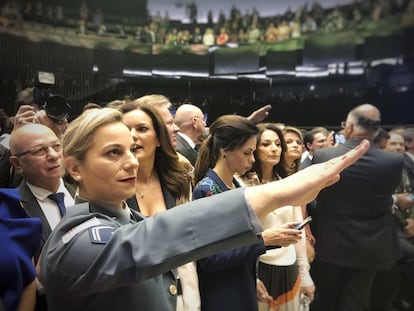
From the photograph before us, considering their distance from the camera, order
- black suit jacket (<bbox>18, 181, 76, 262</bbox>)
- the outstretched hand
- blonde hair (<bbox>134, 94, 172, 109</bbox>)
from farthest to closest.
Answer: blonde hair (<bbox>134, 94, 172, 109</bbox>)
black suit jacket (<bbox>18, 181, 76, 262</bbox>)
the outstretched hand

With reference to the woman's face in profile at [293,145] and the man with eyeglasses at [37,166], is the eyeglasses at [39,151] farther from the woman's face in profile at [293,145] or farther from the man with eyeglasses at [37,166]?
the woman's face in profile at [293,145]

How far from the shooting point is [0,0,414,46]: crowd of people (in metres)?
1.57

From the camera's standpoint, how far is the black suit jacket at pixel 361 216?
166 cm

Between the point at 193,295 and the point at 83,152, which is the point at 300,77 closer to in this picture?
the point at 193,295

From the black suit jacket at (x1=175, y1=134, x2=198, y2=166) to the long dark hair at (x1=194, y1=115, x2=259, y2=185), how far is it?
156 millimetres

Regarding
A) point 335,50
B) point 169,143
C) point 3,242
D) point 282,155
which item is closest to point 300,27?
point 335,50

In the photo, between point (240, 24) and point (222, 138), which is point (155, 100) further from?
point (240, 24)

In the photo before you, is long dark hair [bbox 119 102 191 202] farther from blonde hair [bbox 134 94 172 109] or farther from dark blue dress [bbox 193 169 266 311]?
dark blue dress [bbox 193 169 266 311]

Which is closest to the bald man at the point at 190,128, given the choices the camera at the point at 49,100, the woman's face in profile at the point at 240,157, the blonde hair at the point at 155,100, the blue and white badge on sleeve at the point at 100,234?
the blonde hair at the point at 155,100

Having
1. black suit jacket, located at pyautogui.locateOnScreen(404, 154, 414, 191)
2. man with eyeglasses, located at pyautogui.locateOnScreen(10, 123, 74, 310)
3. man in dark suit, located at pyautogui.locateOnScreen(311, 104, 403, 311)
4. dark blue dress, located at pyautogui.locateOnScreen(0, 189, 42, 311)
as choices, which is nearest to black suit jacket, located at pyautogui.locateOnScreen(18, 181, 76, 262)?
man with eyeglasses, located at pyautogui.locateOnScreen(10, 123, 74, 310)

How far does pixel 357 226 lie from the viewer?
67.7 inches

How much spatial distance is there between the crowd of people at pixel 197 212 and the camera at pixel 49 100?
0.03 meters

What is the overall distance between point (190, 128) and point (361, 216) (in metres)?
0.79

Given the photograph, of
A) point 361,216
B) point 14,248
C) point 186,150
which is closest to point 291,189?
point 14,248
